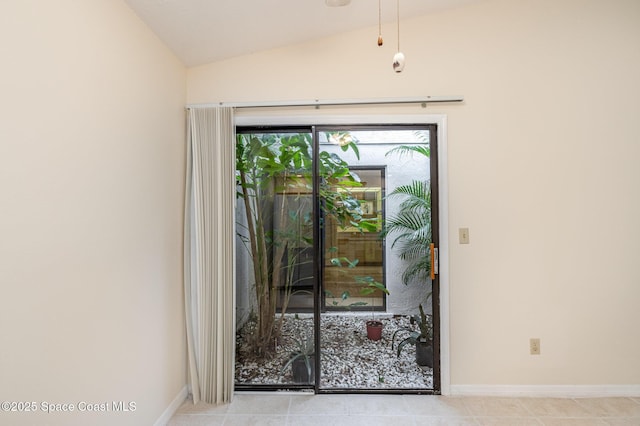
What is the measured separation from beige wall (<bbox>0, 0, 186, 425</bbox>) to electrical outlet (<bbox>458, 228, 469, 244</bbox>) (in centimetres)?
205

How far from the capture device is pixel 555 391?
2158 millimetres

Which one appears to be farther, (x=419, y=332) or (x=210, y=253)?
(x=419, y=332)

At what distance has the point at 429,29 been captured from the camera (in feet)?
7.36

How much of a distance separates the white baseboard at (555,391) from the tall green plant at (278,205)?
1.43 metres

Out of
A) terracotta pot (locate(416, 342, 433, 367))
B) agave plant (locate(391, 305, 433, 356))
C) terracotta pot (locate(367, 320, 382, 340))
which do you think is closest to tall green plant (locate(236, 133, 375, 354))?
terracotta pot (locate(367, 320, 382, 340))

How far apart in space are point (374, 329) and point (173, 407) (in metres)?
1.50

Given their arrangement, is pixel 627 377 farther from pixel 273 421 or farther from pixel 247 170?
pixel 247 170

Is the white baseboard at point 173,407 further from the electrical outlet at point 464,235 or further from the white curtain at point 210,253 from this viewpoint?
the electrical outlet at point 464,235

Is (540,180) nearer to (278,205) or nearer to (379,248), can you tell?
(379,248)

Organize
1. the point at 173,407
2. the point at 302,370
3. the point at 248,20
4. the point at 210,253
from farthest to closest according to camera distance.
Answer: the point at 302,370 → the point at 210,253 → the point at 173,407 → the point at 248,20

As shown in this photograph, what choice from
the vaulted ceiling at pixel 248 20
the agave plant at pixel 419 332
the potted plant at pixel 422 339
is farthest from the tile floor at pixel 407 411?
the vaulted ceiling at pixel 248 20

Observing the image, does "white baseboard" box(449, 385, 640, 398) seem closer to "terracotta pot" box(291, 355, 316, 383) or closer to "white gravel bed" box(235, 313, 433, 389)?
"white gravel bed" box(235, 313, 433, 389)

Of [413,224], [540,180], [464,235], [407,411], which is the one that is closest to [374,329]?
[407,411]

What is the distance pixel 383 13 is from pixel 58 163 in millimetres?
2126
